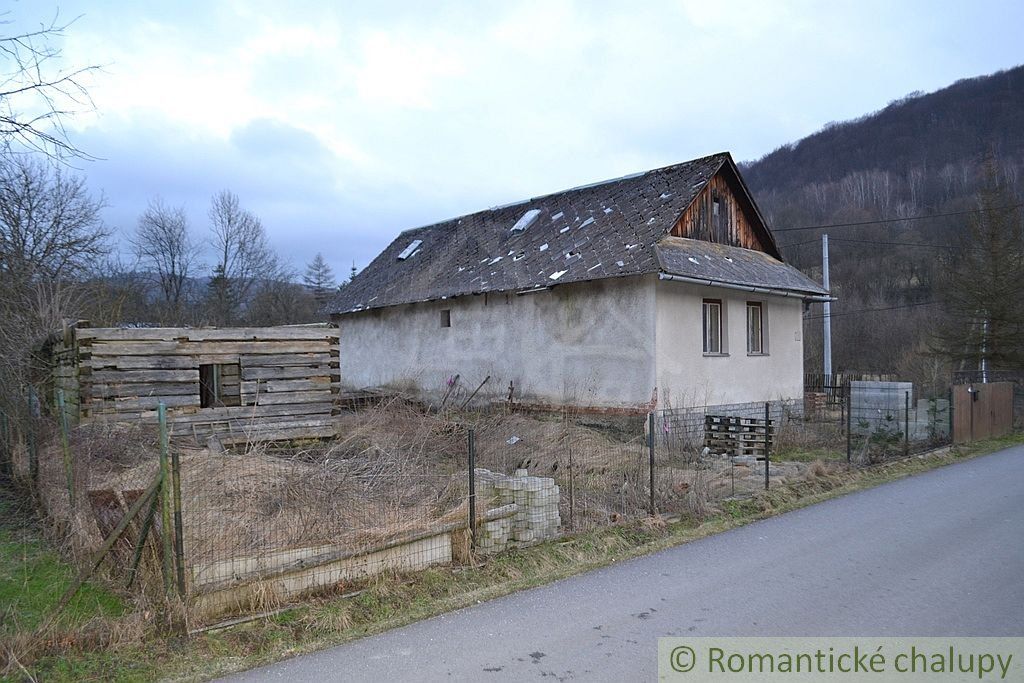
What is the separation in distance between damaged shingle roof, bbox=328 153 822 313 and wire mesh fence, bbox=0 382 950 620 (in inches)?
185

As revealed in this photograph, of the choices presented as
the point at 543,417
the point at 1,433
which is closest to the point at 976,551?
the point at 543,417

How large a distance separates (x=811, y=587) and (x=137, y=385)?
35.6 ft

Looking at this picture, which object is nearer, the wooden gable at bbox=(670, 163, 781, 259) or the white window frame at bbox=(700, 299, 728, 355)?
the white window frame at bbox=(700, 299, 728, 355)

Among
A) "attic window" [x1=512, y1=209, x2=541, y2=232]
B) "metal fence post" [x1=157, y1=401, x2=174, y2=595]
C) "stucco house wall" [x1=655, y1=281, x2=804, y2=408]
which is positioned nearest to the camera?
"metal fence post" [x1=157, y1=401, x2=174, y2=595]

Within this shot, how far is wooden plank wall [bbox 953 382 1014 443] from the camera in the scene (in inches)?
656

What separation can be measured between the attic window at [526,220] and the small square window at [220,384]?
10067 mm

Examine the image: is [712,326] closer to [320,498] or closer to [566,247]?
[566,247]

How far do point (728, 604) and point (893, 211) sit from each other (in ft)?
157

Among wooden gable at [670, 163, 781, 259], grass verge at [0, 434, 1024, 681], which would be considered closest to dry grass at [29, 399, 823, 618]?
grass verge at [0, 434, 1024, 681]

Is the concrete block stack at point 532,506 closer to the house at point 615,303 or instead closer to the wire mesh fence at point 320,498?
the wire mesh fence at point 320,498

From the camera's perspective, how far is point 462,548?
7.27 metres

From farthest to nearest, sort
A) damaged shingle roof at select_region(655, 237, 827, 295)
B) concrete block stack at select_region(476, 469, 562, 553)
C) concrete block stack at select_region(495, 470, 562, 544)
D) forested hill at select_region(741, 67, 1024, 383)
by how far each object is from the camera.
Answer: forested hill at select_region(741, 67, 1024, 383), damaged shingle roof at select_region(655, 237, 827, 295), concrete block stack at select_region(495, 470, 562, 544), concrete block stack at select_region(476, 469, 562, 553)

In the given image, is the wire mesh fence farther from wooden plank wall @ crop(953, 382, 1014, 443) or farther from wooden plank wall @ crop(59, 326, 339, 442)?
wooden plank wall @ crop(953, 382, 1014, 443)

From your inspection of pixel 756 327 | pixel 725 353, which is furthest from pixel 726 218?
pixel 725 353
